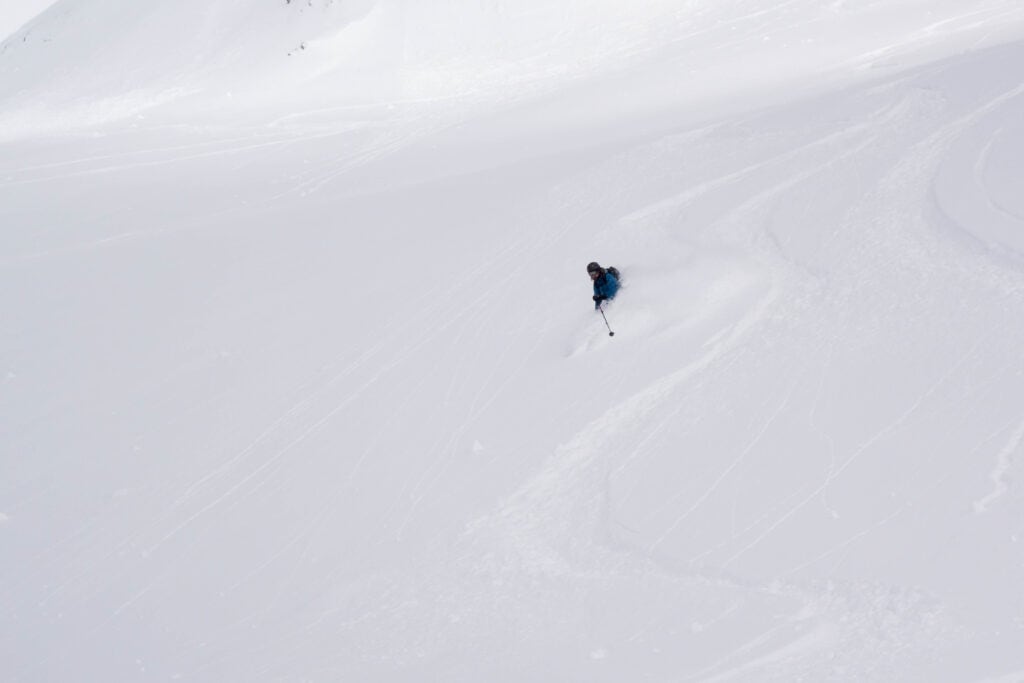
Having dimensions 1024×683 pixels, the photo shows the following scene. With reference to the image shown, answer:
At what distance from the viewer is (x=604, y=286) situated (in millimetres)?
9773

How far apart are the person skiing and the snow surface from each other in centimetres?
20

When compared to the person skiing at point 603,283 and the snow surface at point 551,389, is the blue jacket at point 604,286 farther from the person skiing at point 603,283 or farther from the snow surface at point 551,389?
the snow surface at point 551,389

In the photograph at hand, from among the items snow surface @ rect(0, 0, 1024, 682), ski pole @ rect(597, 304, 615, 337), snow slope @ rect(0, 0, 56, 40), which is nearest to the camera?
snow surface @ rect(0, 0, 1024, 682)

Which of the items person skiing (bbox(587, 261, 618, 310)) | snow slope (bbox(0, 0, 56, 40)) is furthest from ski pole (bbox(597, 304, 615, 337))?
snow slope (bbox(0, 0, 56, 40))

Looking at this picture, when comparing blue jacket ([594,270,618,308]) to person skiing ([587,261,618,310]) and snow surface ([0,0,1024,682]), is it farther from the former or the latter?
snow surface ([0,0,1024,682])

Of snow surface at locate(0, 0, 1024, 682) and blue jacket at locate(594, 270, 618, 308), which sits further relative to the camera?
blue jacket at locate(594, 270, 618, 308)

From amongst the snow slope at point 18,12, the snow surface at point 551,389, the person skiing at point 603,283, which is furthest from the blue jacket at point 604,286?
the snow slope at point 18,12

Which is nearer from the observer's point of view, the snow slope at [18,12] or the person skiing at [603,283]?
the person skiing at [603,283]

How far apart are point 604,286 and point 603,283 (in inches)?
1.1

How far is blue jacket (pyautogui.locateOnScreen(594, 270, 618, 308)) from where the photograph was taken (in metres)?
9.74

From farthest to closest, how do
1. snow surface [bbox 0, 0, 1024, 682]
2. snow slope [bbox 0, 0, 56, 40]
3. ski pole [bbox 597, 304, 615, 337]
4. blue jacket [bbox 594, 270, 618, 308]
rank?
snow slope [bbox 0, 0, 56, 40]
blue jacket [bbox 594, 270, 618, 308]
ski pole [bbox 597, 304, 615, 337]
snow surface [bbox 0, 0, 1024, 682]

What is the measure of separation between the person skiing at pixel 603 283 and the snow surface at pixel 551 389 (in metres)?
0.20

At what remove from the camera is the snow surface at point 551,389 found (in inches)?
248

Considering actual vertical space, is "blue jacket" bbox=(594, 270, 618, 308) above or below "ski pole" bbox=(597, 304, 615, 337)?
above
